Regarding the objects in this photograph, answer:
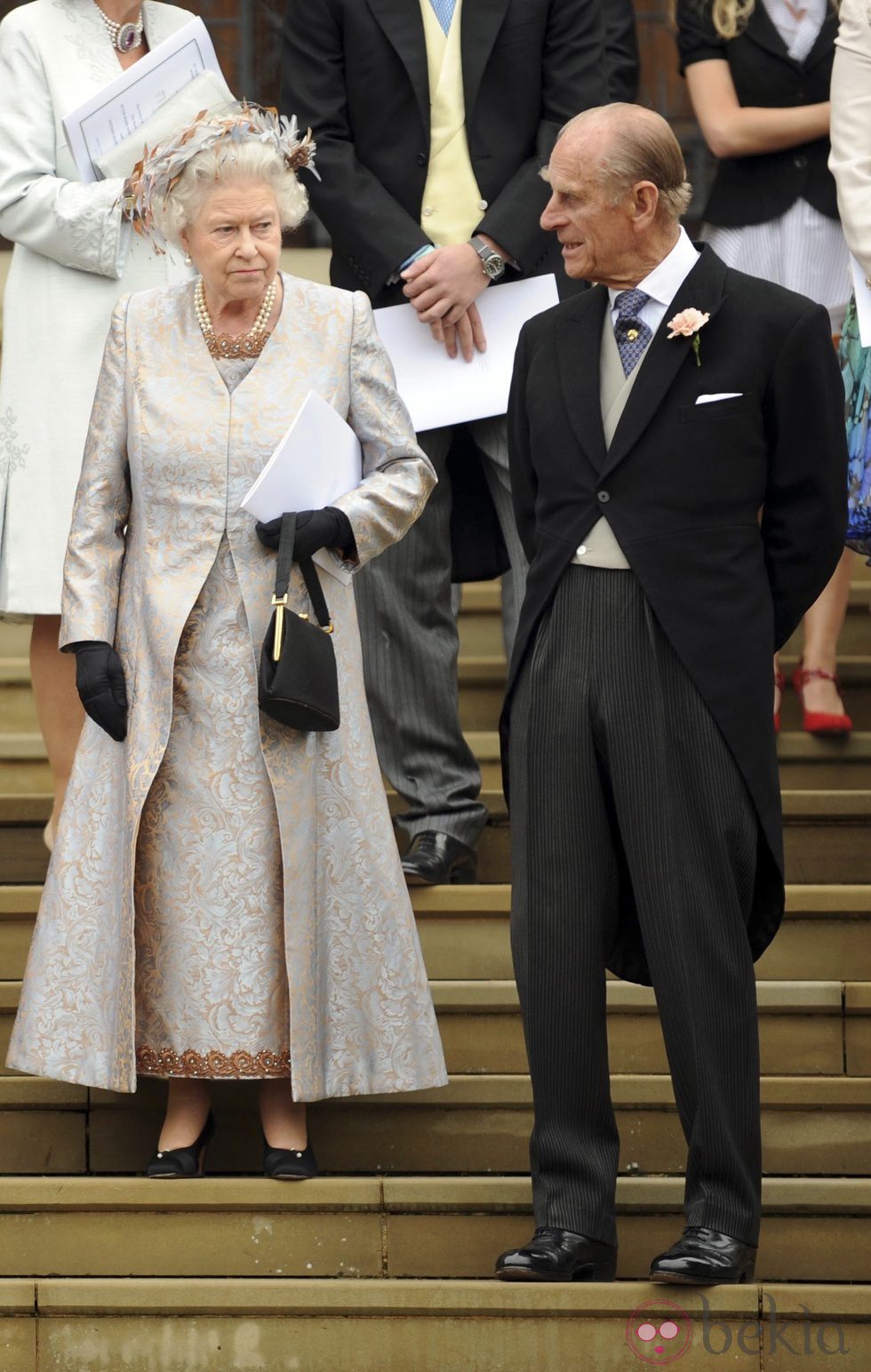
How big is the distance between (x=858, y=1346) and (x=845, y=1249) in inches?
12.2

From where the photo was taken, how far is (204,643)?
429cm

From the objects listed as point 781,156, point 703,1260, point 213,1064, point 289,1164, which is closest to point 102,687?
point 213,1064

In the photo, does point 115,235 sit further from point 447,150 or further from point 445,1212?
point 445,1212

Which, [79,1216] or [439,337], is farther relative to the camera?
[439,337]

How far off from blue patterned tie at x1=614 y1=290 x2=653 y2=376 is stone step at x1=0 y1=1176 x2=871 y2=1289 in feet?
5.11

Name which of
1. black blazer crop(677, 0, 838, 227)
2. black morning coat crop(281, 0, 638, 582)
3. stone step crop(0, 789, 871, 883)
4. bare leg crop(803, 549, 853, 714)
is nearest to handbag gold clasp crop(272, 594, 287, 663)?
black morning coat crop(281, 0, 638, 582)

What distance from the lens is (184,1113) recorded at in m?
4.34

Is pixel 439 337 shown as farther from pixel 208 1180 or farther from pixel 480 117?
pixel 208 1180

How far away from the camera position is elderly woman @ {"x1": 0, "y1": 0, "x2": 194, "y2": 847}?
5039 millimetres

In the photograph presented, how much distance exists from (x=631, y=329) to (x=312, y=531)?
2.30 ft

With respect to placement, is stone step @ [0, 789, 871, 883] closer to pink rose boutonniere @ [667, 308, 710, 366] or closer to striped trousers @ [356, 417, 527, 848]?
striped trousers @ [356, 417, 527, 848]

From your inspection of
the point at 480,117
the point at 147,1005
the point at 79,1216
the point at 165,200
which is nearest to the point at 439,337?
the point at 480,117

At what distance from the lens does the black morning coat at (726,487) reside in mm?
3879

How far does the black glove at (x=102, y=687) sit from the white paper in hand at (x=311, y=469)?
15.5 inches
